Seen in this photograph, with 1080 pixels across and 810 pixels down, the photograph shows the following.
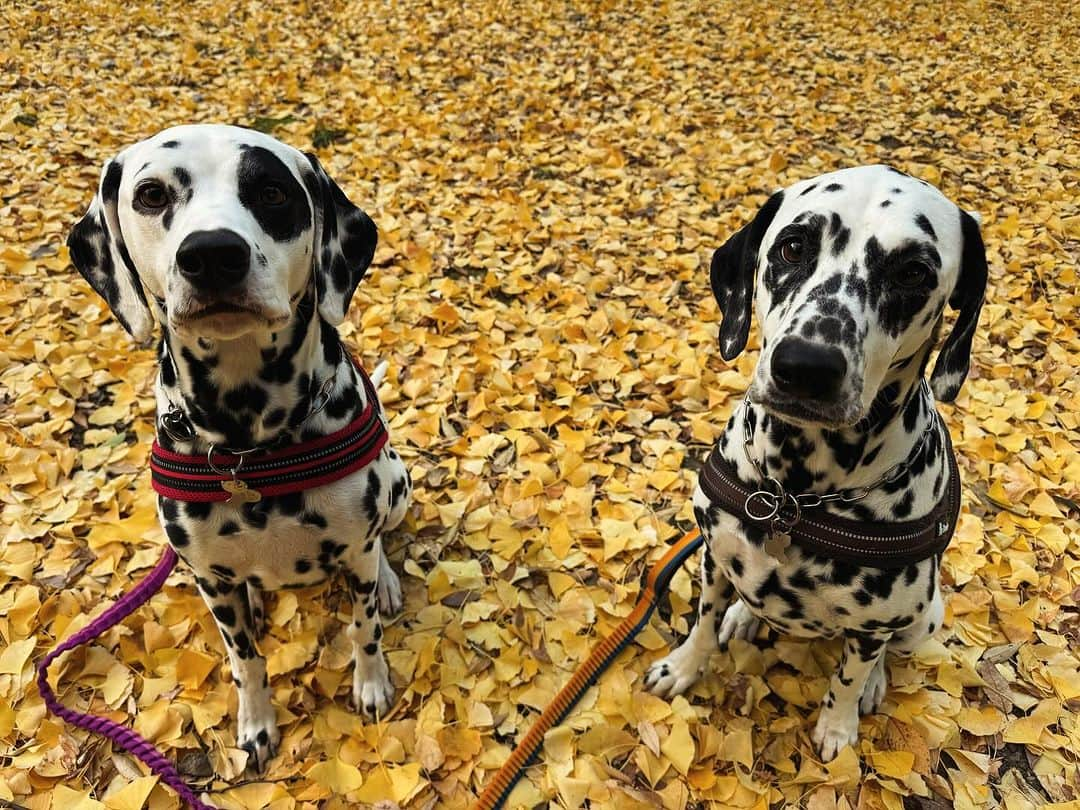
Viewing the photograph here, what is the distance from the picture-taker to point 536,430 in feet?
13.8

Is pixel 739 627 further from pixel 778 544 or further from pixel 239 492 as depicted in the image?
pixel 239 492

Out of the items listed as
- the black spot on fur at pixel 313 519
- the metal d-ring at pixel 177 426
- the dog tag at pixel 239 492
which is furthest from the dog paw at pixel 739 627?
the metal d-ring at pixel 177 426

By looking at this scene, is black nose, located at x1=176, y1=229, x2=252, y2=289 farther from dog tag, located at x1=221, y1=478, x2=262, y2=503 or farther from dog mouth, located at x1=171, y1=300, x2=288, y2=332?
dog tag, located at x1=221, y1=478, x2=262, y2=503

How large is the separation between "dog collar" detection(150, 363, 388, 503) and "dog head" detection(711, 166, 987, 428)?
1.37 m

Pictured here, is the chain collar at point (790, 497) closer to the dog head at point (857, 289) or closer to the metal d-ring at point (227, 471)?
the dog head at point (857, 289)

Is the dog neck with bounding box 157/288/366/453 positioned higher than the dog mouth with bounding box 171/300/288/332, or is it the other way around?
the dog mouth with bounding box 171/300/288/332

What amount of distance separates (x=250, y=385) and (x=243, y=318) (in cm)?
34

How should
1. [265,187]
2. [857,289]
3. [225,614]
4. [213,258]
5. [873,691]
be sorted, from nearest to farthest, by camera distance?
1. [213,258]
2. [857,289]
3. [265,187]
4. [225,614]
5. [873,691]

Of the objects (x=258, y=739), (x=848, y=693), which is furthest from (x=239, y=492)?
(x=848, y=693)

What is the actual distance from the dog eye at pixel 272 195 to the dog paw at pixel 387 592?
174 centimetres

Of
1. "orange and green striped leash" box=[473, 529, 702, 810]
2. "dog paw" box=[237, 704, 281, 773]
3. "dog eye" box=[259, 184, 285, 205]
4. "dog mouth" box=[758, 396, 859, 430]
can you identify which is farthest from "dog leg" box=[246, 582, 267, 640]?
"dog mouth" box=[758, 396, 859, 430]

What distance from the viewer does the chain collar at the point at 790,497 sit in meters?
2.27

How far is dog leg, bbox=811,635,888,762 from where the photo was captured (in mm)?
2514

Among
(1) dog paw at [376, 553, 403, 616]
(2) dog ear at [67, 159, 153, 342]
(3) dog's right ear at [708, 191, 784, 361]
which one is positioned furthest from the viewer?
(1) dog paw at [376, 553, 403, 616]
